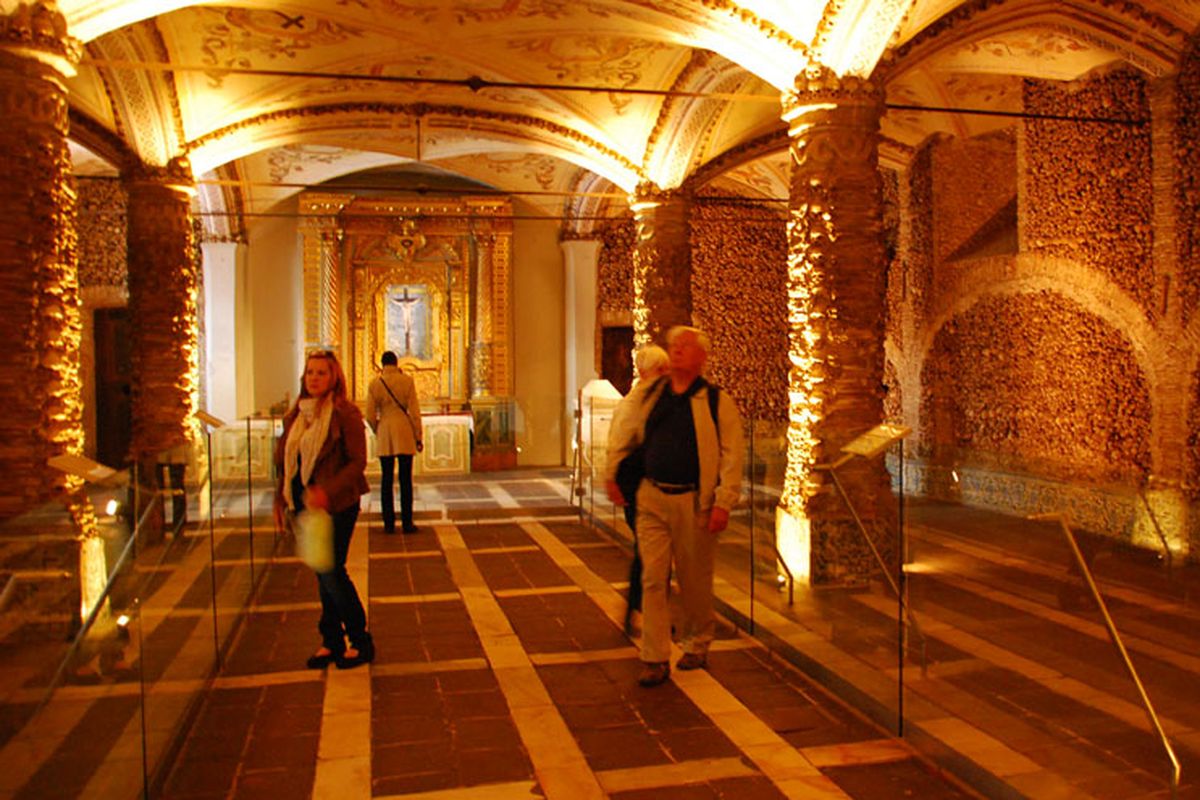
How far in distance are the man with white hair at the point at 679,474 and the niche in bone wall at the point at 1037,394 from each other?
12.0 ft

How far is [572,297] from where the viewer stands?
17094 millimetres

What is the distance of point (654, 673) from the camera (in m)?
4.88

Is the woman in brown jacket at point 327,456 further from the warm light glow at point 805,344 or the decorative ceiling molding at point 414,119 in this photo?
the decorative ceiling molding at point 414,119

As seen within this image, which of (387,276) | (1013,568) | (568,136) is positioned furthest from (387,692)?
(387,276)

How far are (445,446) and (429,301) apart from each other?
2636mm

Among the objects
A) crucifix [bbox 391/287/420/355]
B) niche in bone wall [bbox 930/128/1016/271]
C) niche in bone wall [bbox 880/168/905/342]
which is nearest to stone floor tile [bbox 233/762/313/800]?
niche in bone wall [bbox 930/128/1016/271]

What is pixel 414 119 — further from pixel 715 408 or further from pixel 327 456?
pixel 715 408

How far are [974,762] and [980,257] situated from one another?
32.2ft

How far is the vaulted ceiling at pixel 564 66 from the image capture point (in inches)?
304

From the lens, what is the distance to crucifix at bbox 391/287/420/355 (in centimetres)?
1677

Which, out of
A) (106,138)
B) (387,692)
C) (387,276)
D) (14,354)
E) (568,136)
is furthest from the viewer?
(387,276)

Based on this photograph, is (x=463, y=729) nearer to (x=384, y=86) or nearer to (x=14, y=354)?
(x=14, y=354)

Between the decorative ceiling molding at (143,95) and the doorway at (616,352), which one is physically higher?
the decorative ceiling molding at (143,95)

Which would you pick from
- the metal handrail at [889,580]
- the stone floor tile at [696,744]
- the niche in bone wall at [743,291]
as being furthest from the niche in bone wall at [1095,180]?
the stone floor tile at [696,744]
